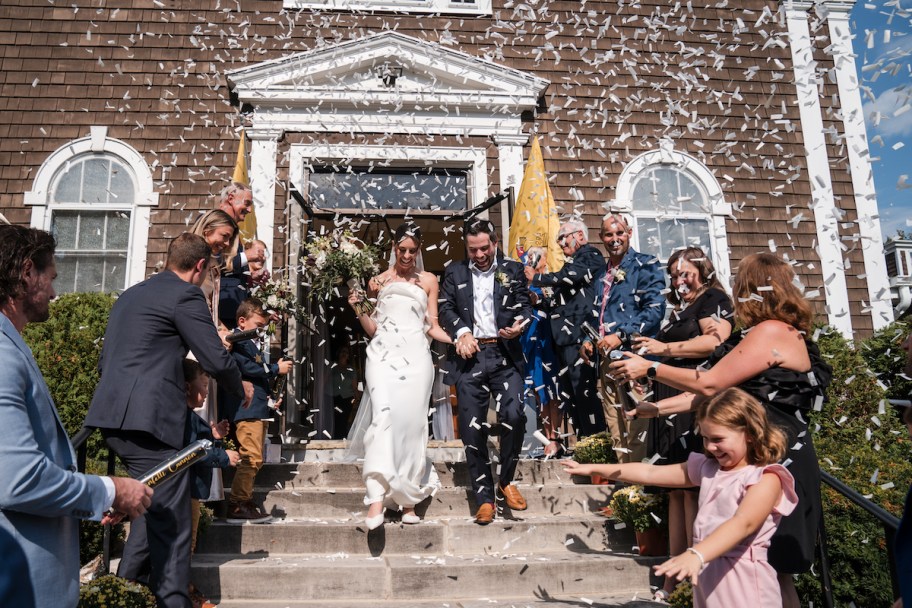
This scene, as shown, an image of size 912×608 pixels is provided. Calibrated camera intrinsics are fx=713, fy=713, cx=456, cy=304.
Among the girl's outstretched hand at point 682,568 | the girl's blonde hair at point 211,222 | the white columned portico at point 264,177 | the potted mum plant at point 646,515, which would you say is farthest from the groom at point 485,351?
the white columned portico at point 264,177

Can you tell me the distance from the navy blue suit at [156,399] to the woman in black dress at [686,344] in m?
2.44

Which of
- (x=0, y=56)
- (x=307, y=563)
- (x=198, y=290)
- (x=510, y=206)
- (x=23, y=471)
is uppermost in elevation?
(x=0, y=56)

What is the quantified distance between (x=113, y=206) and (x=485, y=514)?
6545 millimetres

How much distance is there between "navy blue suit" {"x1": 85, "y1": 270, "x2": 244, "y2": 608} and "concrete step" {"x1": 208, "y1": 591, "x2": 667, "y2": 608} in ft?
3.38

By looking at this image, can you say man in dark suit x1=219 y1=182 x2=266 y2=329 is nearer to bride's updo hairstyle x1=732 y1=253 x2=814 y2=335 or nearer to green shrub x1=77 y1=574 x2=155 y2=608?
green shrub x1=77 y1=574 x2=155 y2=608

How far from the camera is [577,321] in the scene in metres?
6.14

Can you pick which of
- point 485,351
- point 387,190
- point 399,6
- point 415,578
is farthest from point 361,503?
point 399,6

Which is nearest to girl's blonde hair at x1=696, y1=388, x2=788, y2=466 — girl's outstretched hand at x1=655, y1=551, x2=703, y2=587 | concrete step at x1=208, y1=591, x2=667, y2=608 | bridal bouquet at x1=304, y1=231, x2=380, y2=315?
girl's outstretched hand at x1=655, y1=551, x2=703, y2=587

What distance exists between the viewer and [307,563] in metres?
4.61

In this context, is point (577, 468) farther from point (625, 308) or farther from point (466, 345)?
point (625, 308)

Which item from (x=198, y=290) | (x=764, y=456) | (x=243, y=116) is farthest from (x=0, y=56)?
(x=764, y=456)

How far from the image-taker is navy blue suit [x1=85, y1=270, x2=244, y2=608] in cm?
328

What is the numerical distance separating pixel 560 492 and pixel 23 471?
14.5 ft

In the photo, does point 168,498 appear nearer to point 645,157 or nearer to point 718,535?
point 718,535
